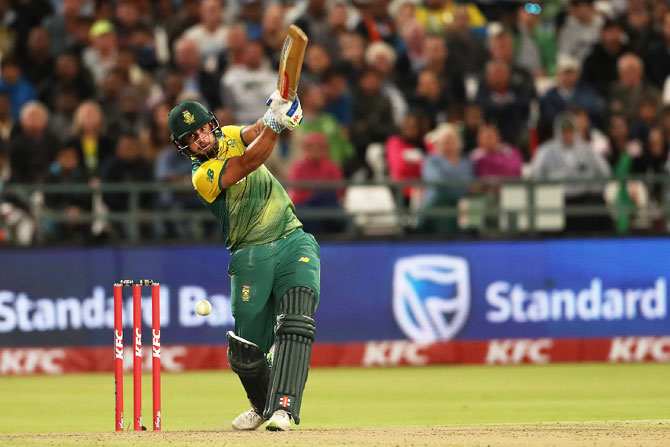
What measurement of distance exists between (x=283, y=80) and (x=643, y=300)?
9025mm

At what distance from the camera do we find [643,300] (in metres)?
16.7

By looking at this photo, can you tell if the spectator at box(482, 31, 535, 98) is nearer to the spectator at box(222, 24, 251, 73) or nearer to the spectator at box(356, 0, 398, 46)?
the spectator at box(356, 0, 398, 46)

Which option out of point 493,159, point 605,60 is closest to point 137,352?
point 493,159

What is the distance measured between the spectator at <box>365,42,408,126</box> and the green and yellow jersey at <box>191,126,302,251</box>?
8.42 metres

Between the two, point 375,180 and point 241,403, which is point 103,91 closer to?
point 375,180

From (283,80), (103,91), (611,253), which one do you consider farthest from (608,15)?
(283,80)

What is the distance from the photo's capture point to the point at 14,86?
17688 millimetres

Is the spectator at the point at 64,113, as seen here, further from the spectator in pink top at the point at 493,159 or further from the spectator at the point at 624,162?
the spectator at the point at 624,162

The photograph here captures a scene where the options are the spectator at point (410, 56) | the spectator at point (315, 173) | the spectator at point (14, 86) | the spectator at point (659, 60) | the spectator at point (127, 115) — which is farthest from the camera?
the spectator at point (659, 60)

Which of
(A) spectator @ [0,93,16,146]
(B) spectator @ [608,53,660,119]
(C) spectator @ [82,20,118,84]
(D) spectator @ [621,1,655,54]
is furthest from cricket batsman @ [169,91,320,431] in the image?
(D) spectator @ [621,1,655,54]

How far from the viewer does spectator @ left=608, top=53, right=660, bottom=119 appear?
59.9 ft

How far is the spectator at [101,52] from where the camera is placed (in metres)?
18.0

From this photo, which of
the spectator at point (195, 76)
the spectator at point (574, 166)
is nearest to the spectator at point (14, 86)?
the spectator at point (195, 76)

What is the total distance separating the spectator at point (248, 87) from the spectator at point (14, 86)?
2.62 m
